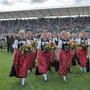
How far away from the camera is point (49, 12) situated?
29.1 meters

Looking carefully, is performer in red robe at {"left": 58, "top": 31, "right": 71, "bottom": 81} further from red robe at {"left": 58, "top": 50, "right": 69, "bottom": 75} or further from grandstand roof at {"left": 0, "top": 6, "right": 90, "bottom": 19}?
grandstand roof at {"left": 0, "top": 6, "right": 90, "bottom": 19}

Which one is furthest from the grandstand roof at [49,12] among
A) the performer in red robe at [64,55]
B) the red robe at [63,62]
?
the red robe at [63,62]

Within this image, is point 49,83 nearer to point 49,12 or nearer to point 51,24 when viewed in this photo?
point 49,12

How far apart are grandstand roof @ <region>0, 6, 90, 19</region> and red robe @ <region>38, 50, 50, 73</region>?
21623 millimetres

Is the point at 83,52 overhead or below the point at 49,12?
below

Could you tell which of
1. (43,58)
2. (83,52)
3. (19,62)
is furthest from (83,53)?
(19,62)

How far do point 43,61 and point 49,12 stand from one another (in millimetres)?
24600

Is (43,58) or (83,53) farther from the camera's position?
(83,53)

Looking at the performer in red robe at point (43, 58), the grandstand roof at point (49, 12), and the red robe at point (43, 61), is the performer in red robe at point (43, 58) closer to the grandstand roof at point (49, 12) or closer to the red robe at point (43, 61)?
the red robe at point (43, 61)

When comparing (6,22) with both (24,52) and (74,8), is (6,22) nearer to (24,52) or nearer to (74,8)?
(74,8)

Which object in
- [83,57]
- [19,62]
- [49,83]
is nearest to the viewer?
[19,62]

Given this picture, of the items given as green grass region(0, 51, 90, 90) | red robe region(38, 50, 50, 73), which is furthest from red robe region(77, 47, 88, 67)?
red robe region(38, 50, 50, 73)

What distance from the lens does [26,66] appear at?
480cm

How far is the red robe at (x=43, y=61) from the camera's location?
5297 mm
